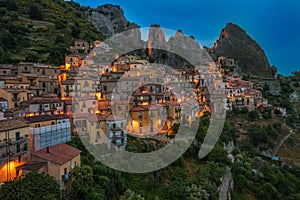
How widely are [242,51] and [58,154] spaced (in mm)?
84400

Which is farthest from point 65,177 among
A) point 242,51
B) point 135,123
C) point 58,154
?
point 242,51

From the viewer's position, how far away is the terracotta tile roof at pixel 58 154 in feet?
51.1

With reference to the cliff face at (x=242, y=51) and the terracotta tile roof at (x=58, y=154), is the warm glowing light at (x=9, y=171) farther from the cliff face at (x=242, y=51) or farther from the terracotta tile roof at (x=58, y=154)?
the cliff face at (x=242, y=51)

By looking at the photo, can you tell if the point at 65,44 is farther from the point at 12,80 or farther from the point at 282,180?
the point at 282,180

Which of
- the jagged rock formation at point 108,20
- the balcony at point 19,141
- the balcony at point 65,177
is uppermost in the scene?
the jagged rock formation at point 108,20

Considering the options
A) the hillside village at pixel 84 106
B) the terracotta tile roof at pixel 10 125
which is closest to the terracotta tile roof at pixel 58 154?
the hillside village at pixel 84 106

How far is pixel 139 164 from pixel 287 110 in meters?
48.0

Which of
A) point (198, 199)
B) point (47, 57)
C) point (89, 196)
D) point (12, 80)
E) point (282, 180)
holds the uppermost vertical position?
point (47, 57)

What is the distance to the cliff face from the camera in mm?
79812

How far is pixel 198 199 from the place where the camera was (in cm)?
1833

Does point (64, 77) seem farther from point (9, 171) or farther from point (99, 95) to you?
point (9, 171)

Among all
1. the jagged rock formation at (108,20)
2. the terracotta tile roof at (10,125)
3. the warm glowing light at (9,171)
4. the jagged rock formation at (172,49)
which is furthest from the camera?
the jagged rock formation at (108,20)

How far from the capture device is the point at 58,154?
16.5 m

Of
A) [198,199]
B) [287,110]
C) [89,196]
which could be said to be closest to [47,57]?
[89,196]
